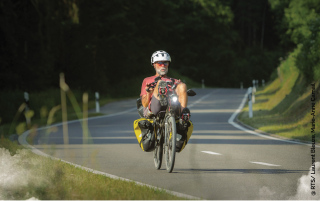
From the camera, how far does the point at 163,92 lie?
1048cm

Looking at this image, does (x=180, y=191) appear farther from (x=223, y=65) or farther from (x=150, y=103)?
(x=223, y=65)

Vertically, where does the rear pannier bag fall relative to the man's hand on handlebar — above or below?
below

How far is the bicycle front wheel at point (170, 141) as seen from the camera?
10281 millimetres

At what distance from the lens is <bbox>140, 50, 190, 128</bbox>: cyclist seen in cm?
1051

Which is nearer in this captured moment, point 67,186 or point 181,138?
point 67,186

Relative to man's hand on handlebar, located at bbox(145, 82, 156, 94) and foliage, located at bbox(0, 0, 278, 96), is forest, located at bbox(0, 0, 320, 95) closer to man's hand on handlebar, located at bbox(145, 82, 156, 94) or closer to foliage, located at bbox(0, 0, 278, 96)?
foliage, located at bbox(0, 0, 278, 96)

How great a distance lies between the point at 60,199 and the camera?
8.02 metres

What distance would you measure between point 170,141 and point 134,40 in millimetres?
52147

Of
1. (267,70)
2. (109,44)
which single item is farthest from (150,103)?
(267,70)

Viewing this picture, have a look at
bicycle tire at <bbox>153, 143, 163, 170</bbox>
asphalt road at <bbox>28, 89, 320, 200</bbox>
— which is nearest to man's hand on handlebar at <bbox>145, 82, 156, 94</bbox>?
bicycle tire at <bbox>153, 143, 163, 170</bbox>

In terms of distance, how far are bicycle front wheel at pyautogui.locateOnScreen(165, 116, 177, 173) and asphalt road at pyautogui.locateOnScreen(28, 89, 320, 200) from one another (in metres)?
0.23

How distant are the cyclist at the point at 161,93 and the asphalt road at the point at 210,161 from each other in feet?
3.19

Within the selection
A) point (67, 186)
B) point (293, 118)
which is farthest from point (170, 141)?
point (293, 118)

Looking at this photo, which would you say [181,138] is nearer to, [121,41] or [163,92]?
[163,92]
